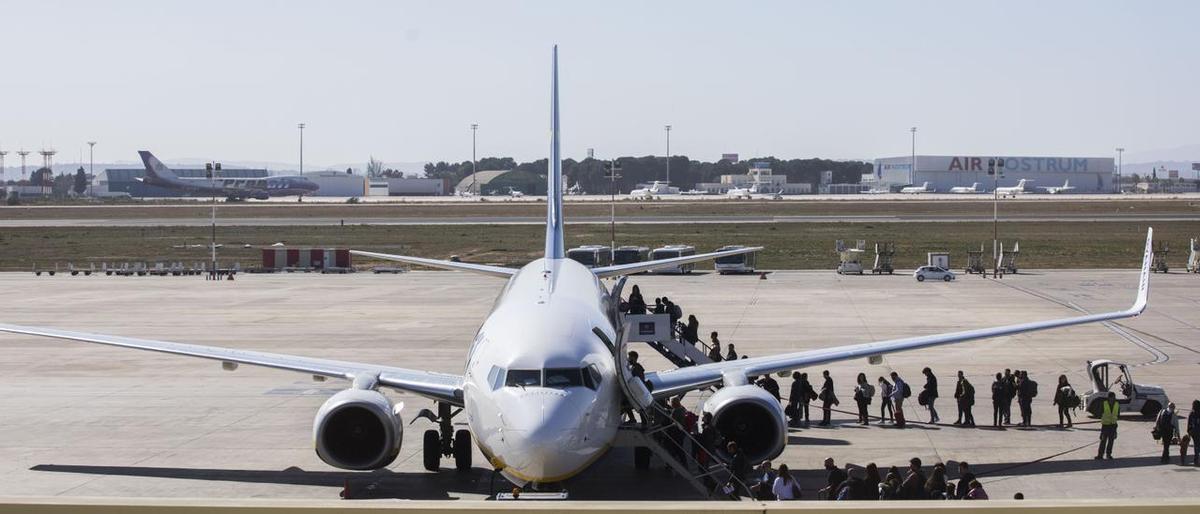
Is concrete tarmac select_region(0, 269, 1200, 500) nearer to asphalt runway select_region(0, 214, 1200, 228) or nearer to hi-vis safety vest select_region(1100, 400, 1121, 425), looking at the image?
hi-vis safety vest select_region(1100, 400, 1121, 425)

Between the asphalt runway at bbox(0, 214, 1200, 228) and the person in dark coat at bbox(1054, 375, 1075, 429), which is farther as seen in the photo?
the asphalt runway at bbox(0, 214, 1200, 228)

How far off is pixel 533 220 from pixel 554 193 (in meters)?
114

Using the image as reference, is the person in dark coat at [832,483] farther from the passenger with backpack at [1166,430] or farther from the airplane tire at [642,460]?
the passenger with backpack at [1166,430]

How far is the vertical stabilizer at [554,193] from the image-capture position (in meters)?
32.2

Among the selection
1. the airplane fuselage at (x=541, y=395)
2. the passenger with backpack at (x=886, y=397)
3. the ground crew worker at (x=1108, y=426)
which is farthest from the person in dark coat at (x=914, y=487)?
the passenger with backpack at (x=886, y=397)

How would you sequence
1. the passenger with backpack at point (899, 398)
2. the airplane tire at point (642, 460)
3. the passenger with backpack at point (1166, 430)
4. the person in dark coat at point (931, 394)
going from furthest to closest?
1. the person in dark coat at point (931, 394)
2. the passenger with backpack at point (899, 398)
3. the passenger with backpack at point (1166, 430)
4. the airplane tire at point (642, 460)

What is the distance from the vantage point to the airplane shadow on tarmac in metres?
22.7

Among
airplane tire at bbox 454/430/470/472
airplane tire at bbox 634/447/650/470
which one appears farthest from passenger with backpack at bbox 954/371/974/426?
airplane tire at bbox 454/430/470/472

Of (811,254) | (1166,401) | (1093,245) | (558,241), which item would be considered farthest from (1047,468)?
(1093,245)

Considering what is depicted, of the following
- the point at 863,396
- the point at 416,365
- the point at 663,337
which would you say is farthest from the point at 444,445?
the point at 416,365

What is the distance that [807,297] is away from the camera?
63.2m

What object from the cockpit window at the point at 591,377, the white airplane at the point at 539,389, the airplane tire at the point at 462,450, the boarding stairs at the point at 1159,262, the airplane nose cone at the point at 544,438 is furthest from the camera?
the boarding stairs at the point at 1159,262

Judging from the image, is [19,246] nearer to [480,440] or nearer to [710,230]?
[710,230]

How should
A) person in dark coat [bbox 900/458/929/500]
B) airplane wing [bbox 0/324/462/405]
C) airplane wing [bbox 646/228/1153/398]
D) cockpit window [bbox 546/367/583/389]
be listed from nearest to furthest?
1. cockpit window [bbox 546/367/583/389]
2. person in dark coat [bbox 900/458/929/500]
3. airplane wing [bbox 0/324/462/405]
4. airplane wing [bbox 646/228/1153/398]
